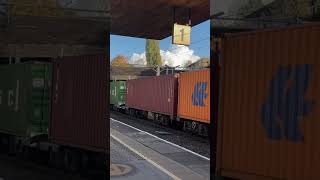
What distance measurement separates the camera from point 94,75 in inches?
327

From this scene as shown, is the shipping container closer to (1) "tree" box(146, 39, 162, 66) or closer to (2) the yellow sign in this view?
(2) the yellow sign

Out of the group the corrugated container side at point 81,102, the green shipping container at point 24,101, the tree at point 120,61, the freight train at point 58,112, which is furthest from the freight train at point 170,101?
the tree at point 120,61

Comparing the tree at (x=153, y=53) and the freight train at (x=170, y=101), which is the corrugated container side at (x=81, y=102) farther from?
the freight train at (x=170, y=101)

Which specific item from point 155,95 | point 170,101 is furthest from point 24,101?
point 155,95

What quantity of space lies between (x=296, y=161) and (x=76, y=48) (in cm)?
445


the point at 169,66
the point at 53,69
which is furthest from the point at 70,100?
the point at 169,66

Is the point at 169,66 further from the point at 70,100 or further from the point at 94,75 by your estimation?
the point at 70,100

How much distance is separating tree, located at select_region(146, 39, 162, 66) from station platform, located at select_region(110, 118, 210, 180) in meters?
1.59

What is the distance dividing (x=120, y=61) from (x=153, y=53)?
1.56 ft

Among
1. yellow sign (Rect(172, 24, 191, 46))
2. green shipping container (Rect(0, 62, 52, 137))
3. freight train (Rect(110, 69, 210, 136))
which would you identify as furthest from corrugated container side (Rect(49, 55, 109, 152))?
freight train (Rect(110, 69, 210, 136))

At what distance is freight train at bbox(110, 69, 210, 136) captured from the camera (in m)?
13.5

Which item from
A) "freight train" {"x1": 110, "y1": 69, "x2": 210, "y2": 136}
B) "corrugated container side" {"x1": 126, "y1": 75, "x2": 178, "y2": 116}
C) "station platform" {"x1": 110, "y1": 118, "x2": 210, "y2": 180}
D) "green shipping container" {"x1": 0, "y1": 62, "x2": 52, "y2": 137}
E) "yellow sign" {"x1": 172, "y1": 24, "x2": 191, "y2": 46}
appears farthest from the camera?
"corrugated container side" {"x1": 126, "y1": 75, "x2": 178, "y2": 116}

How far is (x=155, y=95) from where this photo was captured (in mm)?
22469

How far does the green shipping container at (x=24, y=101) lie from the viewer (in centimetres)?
1095
